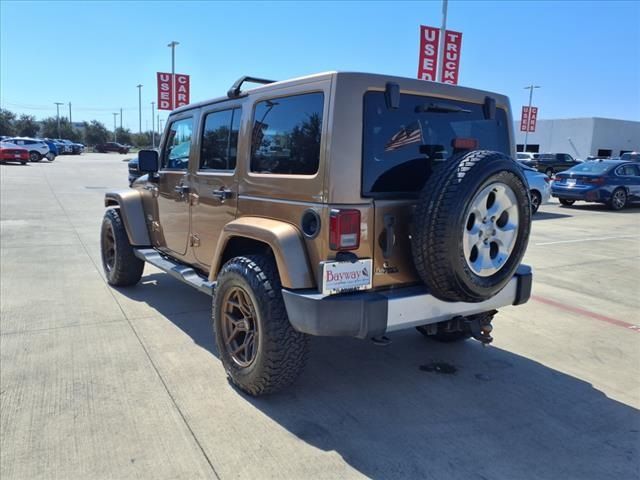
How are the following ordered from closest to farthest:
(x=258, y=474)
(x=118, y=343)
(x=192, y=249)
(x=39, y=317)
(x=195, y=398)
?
(x=258, y=474) → (x=195, y=398) → (x=118, y=343) → (x=192, y=249) → (x=39, y=317)

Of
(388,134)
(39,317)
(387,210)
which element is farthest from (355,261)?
(39,317)

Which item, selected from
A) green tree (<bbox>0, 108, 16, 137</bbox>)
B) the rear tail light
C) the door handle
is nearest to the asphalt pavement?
the rear tail light

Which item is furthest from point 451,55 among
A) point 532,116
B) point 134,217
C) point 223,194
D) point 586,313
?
point 532,116

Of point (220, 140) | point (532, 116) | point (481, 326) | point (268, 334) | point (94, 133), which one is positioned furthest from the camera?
point (94, 133)

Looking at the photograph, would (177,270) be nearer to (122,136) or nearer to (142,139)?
(142,139)

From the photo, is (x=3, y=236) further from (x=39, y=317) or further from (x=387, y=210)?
(x=387, y=210)

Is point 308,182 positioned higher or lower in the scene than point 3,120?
lower

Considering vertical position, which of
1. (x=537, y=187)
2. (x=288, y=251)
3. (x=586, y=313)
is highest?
(x=537, y=187)

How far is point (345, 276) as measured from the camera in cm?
285

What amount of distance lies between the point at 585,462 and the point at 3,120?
293ft

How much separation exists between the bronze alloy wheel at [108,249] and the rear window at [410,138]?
157 inches

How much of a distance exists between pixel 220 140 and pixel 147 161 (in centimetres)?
121

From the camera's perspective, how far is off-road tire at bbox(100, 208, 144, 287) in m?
5.58

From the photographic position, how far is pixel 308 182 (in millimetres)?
2969
